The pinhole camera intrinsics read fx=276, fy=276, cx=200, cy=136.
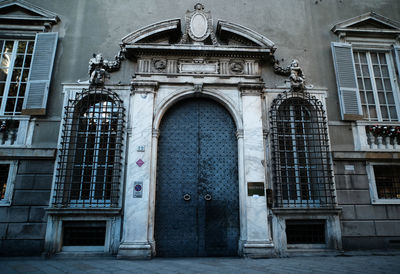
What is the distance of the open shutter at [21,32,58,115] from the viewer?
754 centimetres

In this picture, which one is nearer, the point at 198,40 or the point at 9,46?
the point at 198,40

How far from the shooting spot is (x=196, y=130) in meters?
7.84

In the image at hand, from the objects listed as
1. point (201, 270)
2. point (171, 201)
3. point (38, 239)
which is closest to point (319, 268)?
point (201, 270)

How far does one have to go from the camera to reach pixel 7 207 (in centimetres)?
691

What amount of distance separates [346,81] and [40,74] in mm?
8854

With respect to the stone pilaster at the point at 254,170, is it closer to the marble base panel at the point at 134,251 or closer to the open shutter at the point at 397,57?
the marble base panel at the point at 134,251

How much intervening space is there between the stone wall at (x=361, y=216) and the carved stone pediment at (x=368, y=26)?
4227 mm

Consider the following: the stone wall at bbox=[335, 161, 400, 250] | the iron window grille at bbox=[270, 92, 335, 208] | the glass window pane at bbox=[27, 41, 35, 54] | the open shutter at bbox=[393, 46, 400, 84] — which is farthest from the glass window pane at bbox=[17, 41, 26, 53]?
the open shutter at bbox=[393, 46, 400, 84]

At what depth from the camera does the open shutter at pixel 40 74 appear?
754 cm

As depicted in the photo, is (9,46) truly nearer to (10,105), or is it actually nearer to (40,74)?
(40,74)

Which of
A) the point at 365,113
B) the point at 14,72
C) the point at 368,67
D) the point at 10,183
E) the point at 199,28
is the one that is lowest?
the point at 10,183

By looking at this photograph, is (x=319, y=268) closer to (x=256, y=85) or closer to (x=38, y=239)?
(x=256, y=85)

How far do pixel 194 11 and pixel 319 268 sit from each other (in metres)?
7.33

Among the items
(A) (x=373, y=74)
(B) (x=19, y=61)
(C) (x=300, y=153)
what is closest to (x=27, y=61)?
(B) (x=19, y=61)
